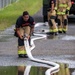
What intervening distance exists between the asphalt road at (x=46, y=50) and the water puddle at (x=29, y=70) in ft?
1.32

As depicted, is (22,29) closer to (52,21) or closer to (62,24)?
(52,21)

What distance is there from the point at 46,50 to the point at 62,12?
522 cm

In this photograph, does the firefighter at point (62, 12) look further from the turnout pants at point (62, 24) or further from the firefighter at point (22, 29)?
the firefighter at point (22, 29)

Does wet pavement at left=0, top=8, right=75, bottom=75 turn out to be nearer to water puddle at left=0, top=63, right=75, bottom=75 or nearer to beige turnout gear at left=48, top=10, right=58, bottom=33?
water puddle at left=0, top=63, right=75, bottom=75

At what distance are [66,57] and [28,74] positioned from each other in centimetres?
266

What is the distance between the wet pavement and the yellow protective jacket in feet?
3.37

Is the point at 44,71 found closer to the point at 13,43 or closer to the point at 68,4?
the point at 13,43

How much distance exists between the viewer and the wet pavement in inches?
463

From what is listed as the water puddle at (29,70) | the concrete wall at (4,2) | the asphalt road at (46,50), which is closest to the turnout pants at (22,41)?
the asphalt road at (46,50)

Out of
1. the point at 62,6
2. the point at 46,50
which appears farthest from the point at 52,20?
the point at 46,50

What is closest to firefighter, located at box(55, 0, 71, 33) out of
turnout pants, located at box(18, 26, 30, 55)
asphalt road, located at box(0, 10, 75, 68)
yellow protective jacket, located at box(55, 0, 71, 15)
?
yellow protective jacket, located at box(55, 0, 71, 15)

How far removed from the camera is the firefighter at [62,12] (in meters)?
18.6

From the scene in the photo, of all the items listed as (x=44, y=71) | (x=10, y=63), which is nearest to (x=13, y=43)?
(x=10, y=63)

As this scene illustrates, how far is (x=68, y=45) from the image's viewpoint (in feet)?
48.4
